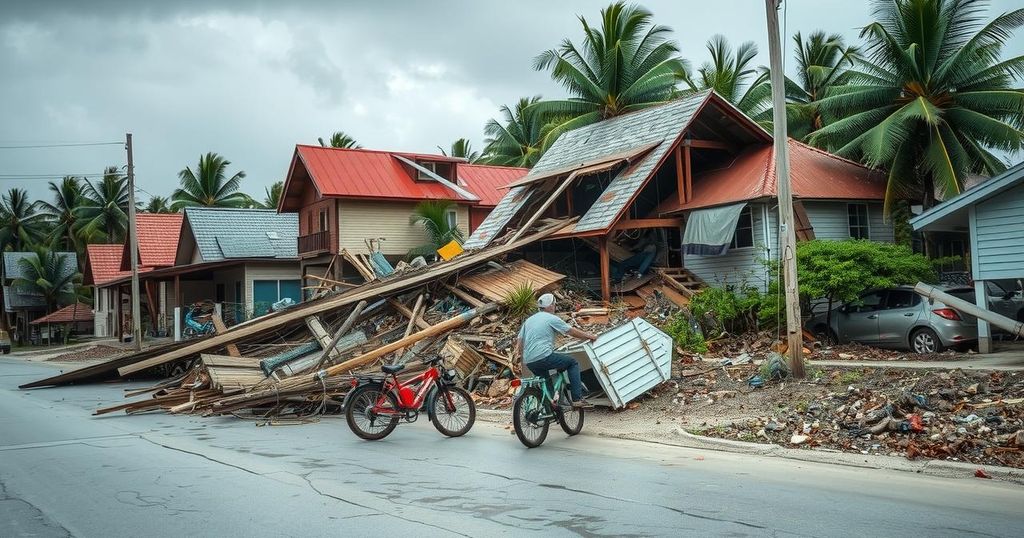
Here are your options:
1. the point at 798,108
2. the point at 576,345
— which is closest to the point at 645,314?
the point at 576,345

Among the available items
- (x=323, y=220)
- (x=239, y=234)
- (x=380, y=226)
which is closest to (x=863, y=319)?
(x=380, y=226)

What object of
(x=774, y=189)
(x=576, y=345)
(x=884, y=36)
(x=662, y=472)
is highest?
(x=884, y=36)

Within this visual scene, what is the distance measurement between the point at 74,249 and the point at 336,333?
6478 centimetres

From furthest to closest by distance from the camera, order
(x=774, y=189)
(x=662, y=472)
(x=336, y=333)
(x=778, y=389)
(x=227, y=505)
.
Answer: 1. (x=774, y=189)
2. (x=336, y=333)
3. (x=778, y=389)
4. (x=662, y=472)
5. (x=227, y=505)

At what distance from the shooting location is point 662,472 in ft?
29.2

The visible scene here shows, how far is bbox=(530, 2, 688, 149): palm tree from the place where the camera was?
33.9 m

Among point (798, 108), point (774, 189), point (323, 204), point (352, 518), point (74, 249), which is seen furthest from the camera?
point (74, 249)

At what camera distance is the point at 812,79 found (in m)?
35.7

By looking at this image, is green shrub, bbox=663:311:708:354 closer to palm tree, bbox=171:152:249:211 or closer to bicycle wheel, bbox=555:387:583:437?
bicycle wheel, bbox=555:387:583:437

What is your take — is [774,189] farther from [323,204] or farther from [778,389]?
[323,204]

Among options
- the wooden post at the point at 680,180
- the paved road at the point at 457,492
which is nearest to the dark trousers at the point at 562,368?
the paved road at the point at 457,492

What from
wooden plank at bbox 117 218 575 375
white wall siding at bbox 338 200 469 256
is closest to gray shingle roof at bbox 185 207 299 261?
white wall siding at bbox 338 200 469 256

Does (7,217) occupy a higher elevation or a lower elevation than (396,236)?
higher

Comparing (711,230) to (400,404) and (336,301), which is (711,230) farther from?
(400,404)
